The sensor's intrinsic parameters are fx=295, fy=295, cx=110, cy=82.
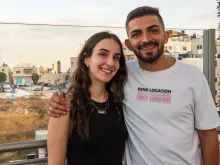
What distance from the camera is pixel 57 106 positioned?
1.64 m

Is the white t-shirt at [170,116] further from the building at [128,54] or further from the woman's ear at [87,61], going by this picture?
the woman's ear at [87,61]

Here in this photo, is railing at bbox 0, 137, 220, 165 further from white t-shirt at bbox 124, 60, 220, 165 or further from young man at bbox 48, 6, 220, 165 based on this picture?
white t-shirt at bbox 124, 60, 220, 165

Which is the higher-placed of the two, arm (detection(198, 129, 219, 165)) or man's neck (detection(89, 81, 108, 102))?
man's neck (detection(89, 81, 108, 102))

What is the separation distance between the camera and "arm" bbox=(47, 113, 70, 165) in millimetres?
1634

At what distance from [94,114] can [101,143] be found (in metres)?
0.18

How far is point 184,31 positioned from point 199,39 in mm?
219

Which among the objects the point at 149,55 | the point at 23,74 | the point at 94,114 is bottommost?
the point at 94,114

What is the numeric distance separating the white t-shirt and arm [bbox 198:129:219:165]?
40mm

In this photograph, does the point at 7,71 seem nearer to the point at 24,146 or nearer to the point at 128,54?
the point at 24,146

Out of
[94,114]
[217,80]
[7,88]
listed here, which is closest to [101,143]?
[94,114]

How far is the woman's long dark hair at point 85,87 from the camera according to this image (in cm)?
171

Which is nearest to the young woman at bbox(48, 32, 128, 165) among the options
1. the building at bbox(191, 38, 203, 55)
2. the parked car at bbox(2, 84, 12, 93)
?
the parked car at bbox(2, 84, 12, 93)

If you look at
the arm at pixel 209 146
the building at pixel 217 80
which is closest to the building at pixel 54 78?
the arm at pixel 209 146

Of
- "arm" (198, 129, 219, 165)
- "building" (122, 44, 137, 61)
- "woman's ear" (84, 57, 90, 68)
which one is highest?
"building" (122, 44, 137, 61)
